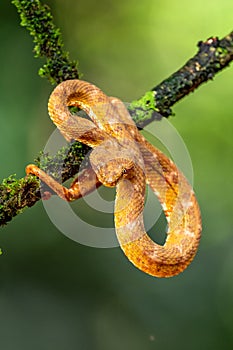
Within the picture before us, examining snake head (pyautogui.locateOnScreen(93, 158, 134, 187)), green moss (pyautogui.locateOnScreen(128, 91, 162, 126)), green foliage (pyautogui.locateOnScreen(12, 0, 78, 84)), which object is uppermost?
green foliage (pyautogui.locateOnScreen(12, 0, 78, 84))

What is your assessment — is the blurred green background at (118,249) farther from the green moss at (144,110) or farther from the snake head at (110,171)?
the snake head at (110,171)

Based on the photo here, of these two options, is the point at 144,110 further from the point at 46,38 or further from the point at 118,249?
the point at 118,249

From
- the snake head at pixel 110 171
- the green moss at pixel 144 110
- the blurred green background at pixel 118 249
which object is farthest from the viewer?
the blurred green background at pixel 118 249

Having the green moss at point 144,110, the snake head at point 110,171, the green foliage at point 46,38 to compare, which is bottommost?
the snake head at point 110,171

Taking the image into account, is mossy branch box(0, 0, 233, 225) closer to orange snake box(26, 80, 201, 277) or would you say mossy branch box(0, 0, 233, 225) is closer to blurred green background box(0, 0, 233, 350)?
orange snake box(26, 80, 201, 277)

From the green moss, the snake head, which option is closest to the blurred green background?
the green moss

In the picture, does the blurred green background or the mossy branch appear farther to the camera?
the blurred green background

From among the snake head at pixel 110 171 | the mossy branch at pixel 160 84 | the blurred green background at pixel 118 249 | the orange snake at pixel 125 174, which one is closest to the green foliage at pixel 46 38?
the mossy branch at pixel 160 84
